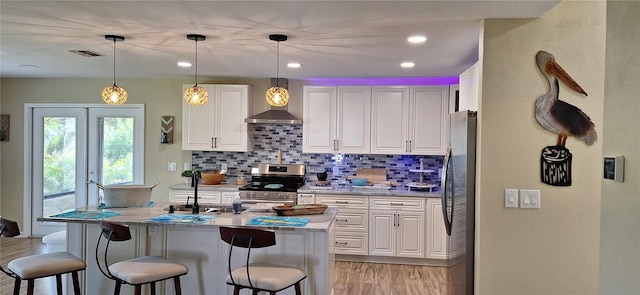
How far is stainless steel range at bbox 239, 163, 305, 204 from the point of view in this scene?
16.7 feet

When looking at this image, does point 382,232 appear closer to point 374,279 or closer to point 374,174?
point 374,279

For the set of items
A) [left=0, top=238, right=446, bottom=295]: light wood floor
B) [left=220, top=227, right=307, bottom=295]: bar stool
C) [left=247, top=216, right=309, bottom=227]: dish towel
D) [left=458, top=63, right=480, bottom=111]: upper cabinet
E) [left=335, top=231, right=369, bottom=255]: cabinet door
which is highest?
[left=458, top=63, right=480, bottom=111]: upper cabinet

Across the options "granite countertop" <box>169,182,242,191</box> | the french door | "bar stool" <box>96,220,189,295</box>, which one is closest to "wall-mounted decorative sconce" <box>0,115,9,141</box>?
the french door

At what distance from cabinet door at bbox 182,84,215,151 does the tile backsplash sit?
33cm

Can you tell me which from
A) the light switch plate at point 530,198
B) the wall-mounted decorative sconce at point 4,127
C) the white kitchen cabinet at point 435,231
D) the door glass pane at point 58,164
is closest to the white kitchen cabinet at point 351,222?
the white kitchen cabinet at point 435,231

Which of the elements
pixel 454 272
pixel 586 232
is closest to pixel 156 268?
pixel 454 272

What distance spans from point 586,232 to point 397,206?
93.8 inches

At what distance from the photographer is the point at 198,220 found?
3.01m

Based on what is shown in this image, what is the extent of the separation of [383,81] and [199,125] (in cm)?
242

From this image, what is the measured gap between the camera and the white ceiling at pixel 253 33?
2.56 m

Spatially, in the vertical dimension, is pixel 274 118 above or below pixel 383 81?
below

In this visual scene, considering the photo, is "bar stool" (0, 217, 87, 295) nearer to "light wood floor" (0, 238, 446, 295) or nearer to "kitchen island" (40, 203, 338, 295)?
"kitchen island" (40, 203, 338, 295)

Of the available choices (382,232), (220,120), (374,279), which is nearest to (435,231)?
(382,232)

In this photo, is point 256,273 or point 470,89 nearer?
point 256,273
